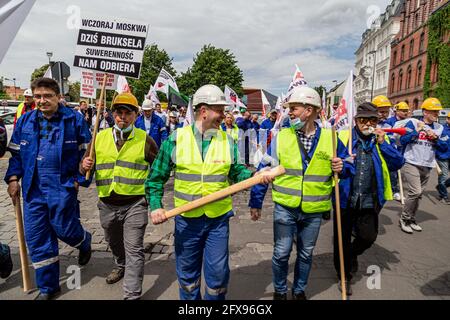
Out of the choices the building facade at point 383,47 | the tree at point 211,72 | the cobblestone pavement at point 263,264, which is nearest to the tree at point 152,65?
the tree at point 211,72

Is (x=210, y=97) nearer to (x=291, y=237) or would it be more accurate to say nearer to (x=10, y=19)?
(x=291, y=237)

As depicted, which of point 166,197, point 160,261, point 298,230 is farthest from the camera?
point 166,197

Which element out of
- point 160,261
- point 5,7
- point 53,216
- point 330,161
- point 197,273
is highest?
point 5,7

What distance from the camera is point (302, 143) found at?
320cm

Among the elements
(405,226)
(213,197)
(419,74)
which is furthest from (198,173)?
(419,74)

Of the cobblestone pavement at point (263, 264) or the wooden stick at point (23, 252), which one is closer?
the wooden stick at point (23, 252)

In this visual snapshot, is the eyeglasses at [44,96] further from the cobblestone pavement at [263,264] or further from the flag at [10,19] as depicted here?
the cobblestone pavement at [263,264]

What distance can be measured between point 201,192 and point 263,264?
1.95m

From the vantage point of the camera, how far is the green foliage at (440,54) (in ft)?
110

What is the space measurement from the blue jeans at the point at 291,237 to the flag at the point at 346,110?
1059mm

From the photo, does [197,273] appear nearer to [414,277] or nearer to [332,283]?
[332,283]

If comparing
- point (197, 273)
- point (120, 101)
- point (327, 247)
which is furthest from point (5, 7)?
point (327, 247)

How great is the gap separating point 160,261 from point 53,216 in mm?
1471

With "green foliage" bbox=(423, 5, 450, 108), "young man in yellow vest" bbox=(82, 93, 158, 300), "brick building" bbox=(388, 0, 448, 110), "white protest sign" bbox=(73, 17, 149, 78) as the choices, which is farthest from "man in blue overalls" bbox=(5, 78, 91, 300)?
"brick building" bbox=(388, 0, 448, 110)
